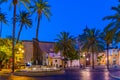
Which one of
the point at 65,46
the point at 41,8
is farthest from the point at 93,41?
the point at 41,8

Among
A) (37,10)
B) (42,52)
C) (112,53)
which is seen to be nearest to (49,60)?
(42,52)

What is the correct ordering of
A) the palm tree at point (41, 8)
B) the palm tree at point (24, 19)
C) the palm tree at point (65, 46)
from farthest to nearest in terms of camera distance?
1. the palm tree at point (65, 46)
2. the palm tree at point (24, 19)
3. the palm tree at point (41, 8)

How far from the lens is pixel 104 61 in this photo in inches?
4734

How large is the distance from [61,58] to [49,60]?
14.2 feet

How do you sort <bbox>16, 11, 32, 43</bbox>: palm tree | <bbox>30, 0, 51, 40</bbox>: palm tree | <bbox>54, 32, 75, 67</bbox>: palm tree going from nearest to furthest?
1. <bbox>30, 0, 51, 40</bbox>: palm tree
2. <bbox>16, 11, 32, 43</bbox>: palm tree
3. <bbox>54, 32, 75, 67</bbox>: palm tree

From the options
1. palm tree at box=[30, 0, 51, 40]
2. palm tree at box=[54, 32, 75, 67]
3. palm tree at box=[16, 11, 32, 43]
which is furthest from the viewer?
palm tree at box=[54, 32, 75, 67]

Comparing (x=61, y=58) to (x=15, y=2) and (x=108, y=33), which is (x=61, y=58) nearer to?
(x=15, y=2)

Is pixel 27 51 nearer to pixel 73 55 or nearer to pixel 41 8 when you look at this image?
pixel 73 55

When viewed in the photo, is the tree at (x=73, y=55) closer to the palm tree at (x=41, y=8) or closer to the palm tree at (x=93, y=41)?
the palm tree at (x=93, y=41)

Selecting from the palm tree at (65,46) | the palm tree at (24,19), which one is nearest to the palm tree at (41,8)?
the palm tree at (24,19)

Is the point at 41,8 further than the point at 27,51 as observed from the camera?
No

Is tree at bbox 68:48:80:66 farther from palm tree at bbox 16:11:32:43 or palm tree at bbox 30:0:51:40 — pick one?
palm tree at bbox 30:0:51:40

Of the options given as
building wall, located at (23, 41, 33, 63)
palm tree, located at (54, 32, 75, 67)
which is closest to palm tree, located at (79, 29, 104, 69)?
palm tree, located at (54, 32, 75, 67)

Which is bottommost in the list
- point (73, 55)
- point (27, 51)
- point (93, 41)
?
point (73, 55)
